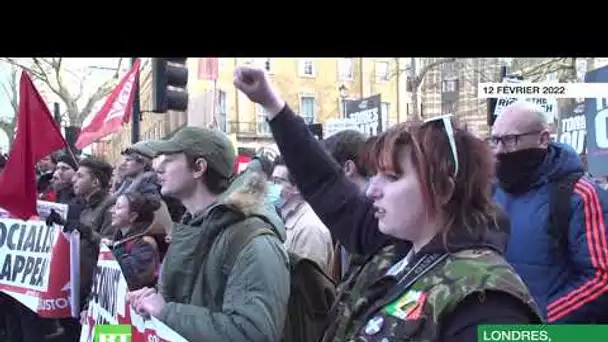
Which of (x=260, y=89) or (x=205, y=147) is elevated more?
(x=260, y=89)

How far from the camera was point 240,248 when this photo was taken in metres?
1.66

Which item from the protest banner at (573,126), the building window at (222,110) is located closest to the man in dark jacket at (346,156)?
the building window at (222,110)

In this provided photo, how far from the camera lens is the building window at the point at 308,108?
2.17 meters

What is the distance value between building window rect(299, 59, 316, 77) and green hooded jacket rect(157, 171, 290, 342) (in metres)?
0.53

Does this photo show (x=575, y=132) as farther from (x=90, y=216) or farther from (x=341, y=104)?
(x=90, y=216)

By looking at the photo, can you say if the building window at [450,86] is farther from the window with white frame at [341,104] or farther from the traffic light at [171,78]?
the traffic light at [171,78]

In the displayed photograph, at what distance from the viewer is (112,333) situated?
76.7 inches


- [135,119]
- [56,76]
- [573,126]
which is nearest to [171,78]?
[56,76]

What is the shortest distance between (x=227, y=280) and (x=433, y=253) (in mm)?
591

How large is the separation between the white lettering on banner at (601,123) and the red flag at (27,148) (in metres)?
1.62

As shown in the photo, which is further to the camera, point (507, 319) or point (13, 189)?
point (13, 189)
